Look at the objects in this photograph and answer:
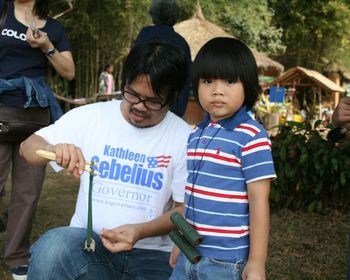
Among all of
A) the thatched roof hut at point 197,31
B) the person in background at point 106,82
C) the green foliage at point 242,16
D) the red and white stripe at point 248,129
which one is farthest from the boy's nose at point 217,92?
the green foliage at point 242,16

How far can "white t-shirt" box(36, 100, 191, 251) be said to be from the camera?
181cm

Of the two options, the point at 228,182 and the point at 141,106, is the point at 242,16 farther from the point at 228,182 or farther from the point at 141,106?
the point at 228,182

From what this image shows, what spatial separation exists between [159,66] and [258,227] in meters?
0.66

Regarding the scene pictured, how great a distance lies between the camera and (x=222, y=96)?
1.62m

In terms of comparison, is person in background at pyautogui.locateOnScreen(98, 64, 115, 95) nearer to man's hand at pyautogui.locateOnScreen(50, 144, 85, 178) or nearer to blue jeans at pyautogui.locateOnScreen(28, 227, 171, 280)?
blue jeans at pyautogui.locateOnScreen(28, 227, 171, 280)

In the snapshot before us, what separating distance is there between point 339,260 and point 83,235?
2.12 meters

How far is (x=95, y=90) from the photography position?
1162cm

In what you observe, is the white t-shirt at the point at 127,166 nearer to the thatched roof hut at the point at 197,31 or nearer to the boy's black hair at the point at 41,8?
the boy's black hair at the point at 41,8

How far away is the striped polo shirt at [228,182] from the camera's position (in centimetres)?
156

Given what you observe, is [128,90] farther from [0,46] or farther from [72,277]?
[0,46]

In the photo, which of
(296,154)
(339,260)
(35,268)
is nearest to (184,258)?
(35,268)

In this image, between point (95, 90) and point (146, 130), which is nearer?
point (146, 130)

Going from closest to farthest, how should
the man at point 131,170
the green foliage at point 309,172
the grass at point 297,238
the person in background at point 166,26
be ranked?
the man at point 131,170 → the grass at point 297,238 → the person in background at point 166,26 → the green foliage at point 309,172

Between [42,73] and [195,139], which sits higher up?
[42,73]
